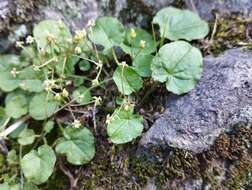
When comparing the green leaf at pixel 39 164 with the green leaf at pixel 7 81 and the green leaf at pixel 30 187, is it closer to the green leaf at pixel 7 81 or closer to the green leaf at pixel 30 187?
the green leaf at pixel 30 187

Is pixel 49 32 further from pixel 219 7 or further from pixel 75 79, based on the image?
pixel 219 7

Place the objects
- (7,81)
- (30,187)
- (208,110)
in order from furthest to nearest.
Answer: (7,81) → (30,187) → (208,110)

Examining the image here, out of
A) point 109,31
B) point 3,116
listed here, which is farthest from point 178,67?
point 3,116

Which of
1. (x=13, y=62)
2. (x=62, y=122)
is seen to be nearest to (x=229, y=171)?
(x=62, y=122)

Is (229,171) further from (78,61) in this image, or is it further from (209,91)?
(78,61)

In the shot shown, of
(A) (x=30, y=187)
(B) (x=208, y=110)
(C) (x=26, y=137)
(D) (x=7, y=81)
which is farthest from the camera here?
(D) (x=7, y=81)

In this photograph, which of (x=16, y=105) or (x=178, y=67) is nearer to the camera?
(x=178, y=67)
